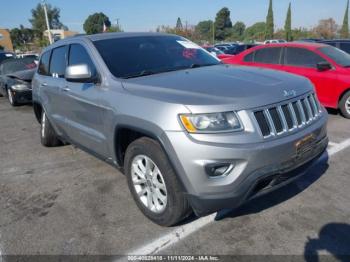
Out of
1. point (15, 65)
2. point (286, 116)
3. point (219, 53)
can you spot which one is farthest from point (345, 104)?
point (219, 53)

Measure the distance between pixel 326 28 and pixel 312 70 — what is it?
5550 cm

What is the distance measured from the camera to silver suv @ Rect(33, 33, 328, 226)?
2.47 m

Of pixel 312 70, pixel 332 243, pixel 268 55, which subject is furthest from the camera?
pixel 268 55

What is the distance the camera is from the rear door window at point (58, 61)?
4414 mm

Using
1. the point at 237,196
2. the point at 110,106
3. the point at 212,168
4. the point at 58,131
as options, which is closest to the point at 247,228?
the point at 237,196

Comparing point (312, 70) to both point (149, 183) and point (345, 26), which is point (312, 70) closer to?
point (149, 183)

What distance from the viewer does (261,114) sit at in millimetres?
2588

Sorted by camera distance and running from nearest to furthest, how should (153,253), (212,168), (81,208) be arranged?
(212,168) < (153,253) < (81,208)

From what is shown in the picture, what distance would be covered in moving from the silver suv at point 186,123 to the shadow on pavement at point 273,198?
23.3 inches

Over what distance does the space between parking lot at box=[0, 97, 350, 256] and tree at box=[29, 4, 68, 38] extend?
2858 inches

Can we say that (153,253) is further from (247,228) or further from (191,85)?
(191,85)

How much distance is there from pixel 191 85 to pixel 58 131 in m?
2.73

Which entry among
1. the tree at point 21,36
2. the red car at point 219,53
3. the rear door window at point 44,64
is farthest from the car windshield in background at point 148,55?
the tree at point 21,36

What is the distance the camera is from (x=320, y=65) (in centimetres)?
676
